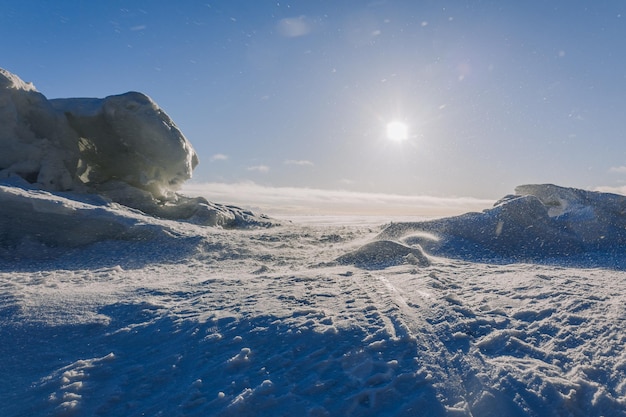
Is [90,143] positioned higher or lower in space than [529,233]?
higher

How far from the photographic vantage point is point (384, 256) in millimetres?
6402

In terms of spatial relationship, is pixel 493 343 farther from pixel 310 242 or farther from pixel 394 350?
pixel 310 242

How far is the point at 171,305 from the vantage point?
3750 millimetres

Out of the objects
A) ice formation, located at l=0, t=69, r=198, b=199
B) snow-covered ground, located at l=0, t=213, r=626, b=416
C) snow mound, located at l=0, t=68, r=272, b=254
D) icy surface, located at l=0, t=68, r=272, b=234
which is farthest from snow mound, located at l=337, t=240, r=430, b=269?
ice formation, located at l=0, t=69, r=198, b=199

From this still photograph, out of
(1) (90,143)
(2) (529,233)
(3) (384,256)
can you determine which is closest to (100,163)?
(1) (90,143)

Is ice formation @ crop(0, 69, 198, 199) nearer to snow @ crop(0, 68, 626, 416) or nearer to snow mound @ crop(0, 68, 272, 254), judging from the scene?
snow mound @ crop(0, 68, 272, 254)

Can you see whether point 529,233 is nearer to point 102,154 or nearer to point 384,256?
point 384,256

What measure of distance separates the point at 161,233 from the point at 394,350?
654cm

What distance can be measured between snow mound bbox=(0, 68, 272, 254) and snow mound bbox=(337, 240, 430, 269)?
13.5ft

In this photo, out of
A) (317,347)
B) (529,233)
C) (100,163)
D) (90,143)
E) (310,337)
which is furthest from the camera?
(100,163)

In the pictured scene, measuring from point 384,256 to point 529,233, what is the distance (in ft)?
14.1

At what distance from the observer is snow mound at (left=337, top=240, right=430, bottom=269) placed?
6062mm

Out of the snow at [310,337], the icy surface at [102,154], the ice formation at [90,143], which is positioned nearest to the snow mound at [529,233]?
the snow at [310,337]

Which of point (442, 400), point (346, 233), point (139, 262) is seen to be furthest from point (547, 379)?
point (346, 233)
